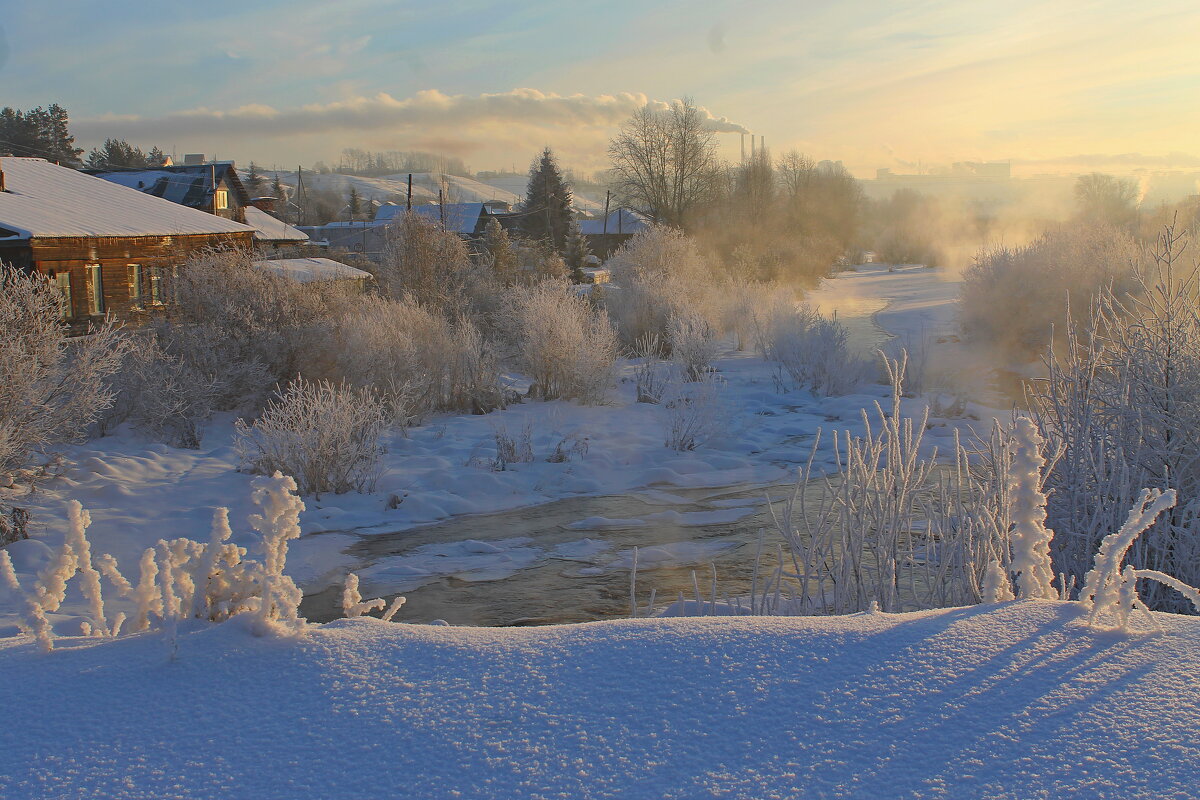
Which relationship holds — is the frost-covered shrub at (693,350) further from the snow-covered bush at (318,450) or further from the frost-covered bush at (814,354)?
the snow-covered bush at (318,450)

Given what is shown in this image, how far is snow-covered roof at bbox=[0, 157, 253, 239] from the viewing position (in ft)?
55.7

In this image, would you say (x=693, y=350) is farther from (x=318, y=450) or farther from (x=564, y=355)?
(x=318, y=450)

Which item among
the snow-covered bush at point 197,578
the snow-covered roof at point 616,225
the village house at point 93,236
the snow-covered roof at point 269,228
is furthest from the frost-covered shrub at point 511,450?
the snow-covered roof at point 616,225

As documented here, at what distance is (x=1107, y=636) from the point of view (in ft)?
7.72

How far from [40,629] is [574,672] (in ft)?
4.94

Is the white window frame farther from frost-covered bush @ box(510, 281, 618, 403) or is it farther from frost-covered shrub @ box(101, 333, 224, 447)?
frost-covered bush @ box(510, 281, 618, 403)

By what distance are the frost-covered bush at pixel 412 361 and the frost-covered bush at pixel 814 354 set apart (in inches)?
216

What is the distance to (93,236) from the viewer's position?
17469mm

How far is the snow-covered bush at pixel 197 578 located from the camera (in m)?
2.58

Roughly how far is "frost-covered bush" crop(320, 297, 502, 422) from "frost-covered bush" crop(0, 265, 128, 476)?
3.65 meters

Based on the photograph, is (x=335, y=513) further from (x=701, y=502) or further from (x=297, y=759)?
(x=297, y=759)

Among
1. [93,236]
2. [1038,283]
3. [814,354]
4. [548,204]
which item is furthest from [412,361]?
[548,204]

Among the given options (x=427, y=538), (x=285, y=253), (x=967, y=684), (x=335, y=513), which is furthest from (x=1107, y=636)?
(x=285, y=253)

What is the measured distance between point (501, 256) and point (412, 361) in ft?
57.0
